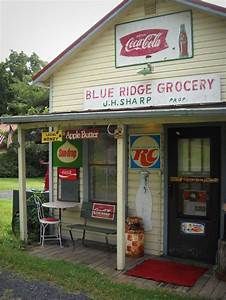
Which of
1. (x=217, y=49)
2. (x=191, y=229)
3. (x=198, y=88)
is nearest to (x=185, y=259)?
(x=191, y=229)

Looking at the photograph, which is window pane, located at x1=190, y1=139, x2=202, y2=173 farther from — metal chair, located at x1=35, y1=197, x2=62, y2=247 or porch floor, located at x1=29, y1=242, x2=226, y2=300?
metal chair, located at x1=35, y1=197, x2=62, y2=247

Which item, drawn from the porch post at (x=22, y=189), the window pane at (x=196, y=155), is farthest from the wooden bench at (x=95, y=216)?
the window pane at (x=196, y=155)

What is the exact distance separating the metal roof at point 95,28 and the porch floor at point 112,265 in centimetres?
407

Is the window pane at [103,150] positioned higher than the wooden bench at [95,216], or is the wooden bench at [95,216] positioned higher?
the window pane at [103,150]

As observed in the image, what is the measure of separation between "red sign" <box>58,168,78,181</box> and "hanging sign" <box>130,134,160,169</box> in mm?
1546

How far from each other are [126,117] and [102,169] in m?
2.51

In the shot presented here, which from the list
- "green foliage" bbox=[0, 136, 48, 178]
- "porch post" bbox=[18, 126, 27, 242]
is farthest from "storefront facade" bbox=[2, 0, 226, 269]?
"green foliage" bbox=[0, 136, 48, 178]

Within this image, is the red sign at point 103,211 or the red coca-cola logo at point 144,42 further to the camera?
the red sign at point 103,211

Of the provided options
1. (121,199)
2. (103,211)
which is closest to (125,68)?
(121,199)

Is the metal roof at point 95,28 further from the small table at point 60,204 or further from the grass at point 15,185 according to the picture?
the grass at point 15,185

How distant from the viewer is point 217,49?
24.9 ft

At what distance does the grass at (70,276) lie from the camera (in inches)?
233

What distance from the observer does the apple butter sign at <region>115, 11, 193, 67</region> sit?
26.1ft

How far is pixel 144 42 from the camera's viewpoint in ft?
27.6
